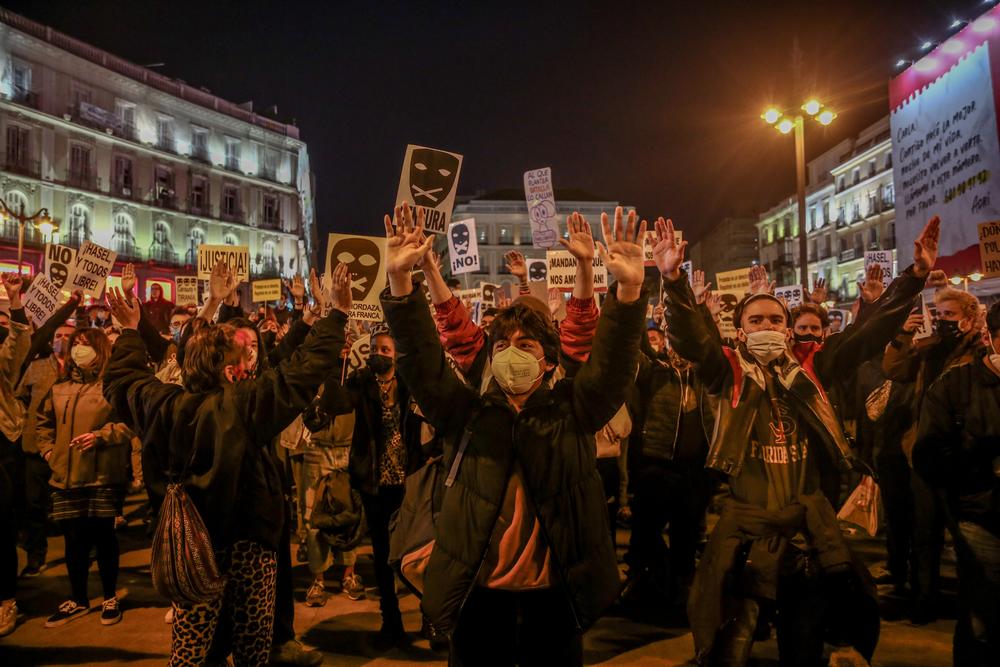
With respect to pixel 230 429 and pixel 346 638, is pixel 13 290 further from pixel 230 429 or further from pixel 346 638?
pixel 346 638

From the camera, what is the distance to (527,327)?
2832 mm

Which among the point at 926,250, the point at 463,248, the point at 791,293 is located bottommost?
the point at 926,250

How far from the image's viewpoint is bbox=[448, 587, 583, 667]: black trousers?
270 cm

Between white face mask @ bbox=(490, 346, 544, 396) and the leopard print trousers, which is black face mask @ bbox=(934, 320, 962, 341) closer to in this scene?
white face mask @ bbox=(490, 346, 544, 396)

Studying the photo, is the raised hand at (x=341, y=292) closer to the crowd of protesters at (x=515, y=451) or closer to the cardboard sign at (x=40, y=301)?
the crowd of protesters at (x=515, y=451)

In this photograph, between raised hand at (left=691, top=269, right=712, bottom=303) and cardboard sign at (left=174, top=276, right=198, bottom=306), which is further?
cardboard sign at (left=174, top=276, right=198, bottom=306)

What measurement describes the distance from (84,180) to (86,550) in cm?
4274

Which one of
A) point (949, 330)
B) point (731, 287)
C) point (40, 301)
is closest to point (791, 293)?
point (731, 287)

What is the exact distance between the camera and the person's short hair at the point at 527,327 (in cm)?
284

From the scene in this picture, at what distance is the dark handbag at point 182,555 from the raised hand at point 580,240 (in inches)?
82.0

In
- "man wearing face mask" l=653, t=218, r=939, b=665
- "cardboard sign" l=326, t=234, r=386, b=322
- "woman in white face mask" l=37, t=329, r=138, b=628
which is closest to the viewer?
"man wearing face mask" l=653, t=218, r=939, b=665

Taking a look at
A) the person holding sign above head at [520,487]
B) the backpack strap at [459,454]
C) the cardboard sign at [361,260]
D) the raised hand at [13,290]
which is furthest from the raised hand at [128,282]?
the backpack strap at [459,454]

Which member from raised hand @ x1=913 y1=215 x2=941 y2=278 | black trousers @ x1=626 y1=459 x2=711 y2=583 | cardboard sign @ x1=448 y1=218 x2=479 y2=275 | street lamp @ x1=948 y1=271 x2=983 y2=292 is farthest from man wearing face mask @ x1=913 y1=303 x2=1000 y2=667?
street lamp @ x1=948 y1=271 x2=983 y2=292

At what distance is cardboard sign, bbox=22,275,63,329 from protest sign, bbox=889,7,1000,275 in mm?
13871
